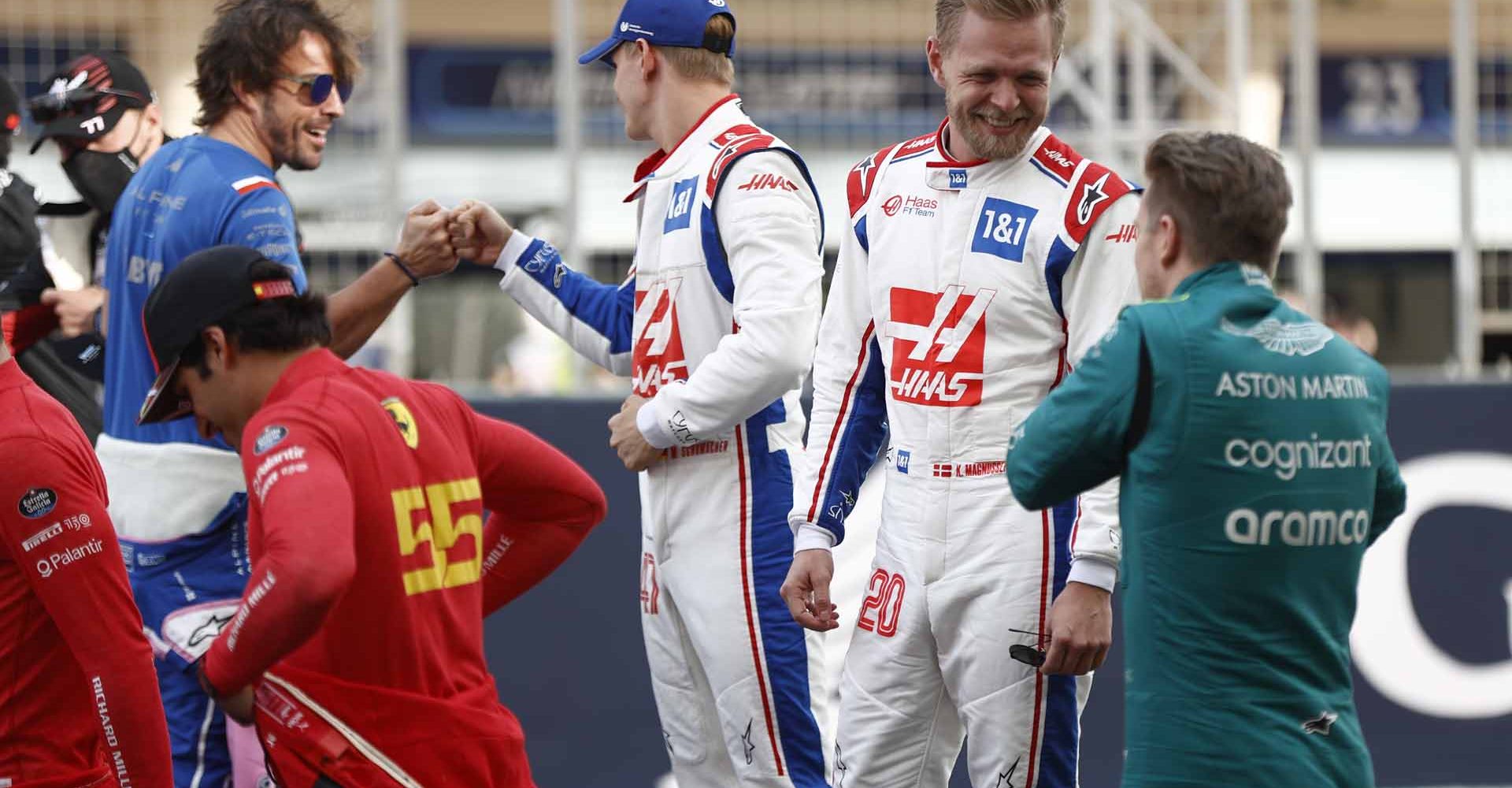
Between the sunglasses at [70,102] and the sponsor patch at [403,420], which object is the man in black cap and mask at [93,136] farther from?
the sponsor patch at [403,420]

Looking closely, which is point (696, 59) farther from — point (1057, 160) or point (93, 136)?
point (93, 136)

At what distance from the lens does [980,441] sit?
3.60m

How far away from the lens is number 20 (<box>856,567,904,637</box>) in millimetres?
3682

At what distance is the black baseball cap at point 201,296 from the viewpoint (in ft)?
9.55

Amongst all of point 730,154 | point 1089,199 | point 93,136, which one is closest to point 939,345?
point 1089,199

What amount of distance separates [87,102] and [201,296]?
2403 mm

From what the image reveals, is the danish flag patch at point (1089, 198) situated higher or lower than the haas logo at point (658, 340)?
higher

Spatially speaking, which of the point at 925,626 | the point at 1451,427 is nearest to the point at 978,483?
the point at 925,626

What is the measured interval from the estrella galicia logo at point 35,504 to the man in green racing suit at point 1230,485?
1653 mm

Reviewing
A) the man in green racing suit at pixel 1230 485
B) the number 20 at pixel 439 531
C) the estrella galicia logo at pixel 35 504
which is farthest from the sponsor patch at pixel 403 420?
the man in green racing suit at pixel 1230 485

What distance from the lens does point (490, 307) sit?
8.17m

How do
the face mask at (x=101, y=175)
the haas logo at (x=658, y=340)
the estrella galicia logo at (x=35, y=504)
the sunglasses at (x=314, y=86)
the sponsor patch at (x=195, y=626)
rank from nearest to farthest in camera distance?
the estrella galicia logo at (x=35, y=504), the sponsor patch at (x=195, y=626), the haas logo at (x=658, y=340), the sunglasses at (x=314, y=86), the face mask at (x=101, y=175)

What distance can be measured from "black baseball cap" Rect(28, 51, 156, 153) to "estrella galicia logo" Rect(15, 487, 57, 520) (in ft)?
7.23

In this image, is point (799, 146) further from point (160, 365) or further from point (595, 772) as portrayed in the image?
point (160, 365)
